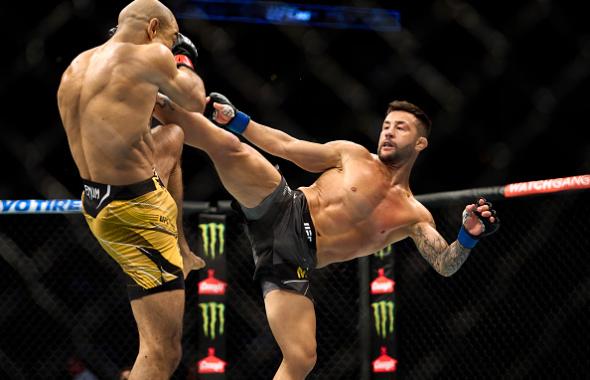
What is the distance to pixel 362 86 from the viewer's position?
523 cm

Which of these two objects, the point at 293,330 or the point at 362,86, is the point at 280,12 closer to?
the point at 362,86

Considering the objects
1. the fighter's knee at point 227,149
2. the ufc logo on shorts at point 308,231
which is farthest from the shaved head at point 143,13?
the ufc logo on shorts at point 308,231

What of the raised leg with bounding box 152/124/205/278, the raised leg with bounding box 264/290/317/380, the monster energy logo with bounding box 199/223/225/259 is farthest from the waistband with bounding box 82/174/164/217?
the monster energy logo with bounding box 199/223/225/259

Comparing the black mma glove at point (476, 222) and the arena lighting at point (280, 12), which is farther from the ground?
the arena lighting at point (280, 12)

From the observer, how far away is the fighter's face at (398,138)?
3189mm

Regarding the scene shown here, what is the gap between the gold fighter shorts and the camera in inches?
87.0

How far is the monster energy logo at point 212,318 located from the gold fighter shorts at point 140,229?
986mm

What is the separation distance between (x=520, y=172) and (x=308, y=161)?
2.42 meters

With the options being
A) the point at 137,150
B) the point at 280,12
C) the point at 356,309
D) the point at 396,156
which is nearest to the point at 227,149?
the point at 137,150

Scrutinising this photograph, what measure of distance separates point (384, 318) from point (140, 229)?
58.9 inches

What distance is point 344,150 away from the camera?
318 centimetres

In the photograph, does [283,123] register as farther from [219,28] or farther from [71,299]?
[71,299]

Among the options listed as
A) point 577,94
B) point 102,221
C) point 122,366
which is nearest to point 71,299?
point 122,366

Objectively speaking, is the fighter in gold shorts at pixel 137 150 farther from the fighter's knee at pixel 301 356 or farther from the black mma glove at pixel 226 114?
the fighter's knee at pixel 301 356
